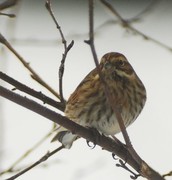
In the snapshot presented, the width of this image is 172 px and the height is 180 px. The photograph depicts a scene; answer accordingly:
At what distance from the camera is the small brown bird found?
141 inches

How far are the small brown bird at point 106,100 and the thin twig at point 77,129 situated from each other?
359 millimetres

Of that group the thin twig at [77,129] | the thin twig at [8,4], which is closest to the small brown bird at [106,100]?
the thin twig at [77,129]

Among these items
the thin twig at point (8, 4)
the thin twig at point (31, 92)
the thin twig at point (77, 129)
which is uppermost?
the thin twig at point (8, 4)

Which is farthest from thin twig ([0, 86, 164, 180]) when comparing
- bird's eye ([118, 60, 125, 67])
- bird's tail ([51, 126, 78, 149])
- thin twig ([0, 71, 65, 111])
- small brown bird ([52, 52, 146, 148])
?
bird's eye ([118, 60, 125, 67])

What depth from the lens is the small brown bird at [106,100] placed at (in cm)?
357

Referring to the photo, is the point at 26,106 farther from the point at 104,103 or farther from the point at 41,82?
the point at 104,103

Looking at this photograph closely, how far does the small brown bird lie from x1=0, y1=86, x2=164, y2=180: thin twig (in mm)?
359

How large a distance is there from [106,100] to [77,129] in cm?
90

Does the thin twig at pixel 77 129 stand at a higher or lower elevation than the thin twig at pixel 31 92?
lower

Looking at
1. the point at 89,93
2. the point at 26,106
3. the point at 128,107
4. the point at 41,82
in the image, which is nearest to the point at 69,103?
the point at 89,93

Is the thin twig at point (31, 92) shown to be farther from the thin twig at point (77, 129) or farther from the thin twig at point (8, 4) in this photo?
the thin twig at point (8, 4)

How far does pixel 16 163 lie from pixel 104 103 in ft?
2.36

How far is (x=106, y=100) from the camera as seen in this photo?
140 inches

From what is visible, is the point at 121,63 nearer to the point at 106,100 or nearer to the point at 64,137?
the point at 106,100
